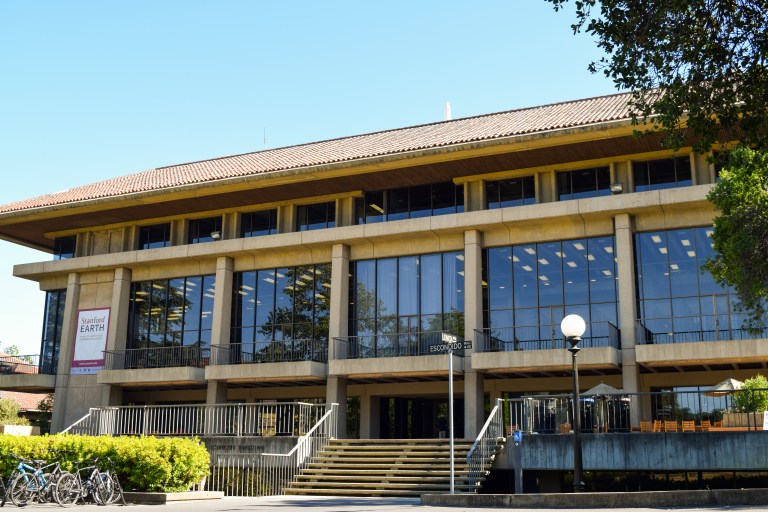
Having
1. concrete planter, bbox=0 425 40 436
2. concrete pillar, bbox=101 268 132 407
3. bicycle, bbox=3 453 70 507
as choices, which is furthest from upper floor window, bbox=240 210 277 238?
bicycle, bbox=3 453 70 507

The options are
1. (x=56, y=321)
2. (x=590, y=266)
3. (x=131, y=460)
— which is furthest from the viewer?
(x=56, y=321)

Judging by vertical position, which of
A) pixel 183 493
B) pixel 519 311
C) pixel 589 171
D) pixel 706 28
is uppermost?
pixel 589 171

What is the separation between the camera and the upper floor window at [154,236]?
33.5 m

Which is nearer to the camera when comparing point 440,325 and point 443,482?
point 443,482

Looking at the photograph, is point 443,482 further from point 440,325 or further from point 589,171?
Result: point 589,171

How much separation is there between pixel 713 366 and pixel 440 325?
8514 mm

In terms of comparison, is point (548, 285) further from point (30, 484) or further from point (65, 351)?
point (65, 351)

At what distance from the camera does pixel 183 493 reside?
19031mm

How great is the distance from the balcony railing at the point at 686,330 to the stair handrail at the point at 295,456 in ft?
32.6

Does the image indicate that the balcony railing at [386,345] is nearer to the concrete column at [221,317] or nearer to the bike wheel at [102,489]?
the concrete column at [221,317]

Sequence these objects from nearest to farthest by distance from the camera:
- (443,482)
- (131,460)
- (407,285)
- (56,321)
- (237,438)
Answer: (131,460)
(443,482)
(237,438)
(407,285)
(56,321)

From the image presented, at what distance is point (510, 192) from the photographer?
27.9 meters

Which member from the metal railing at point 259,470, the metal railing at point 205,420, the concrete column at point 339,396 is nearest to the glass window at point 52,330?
the metal railing at point 205,420

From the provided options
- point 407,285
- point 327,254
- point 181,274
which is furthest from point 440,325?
point 181,274
